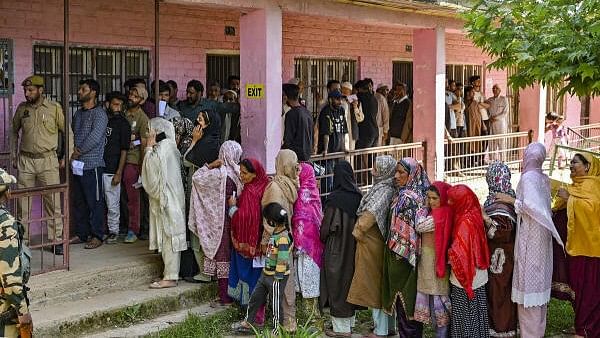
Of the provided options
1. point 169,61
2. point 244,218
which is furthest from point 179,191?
point 169,61

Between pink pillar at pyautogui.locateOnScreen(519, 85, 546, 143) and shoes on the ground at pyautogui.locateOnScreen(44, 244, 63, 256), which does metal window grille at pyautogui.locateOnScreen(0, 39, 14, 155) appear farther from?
pink pillar at pyautogui.locateOnScreen(519, 85, 546, 143)

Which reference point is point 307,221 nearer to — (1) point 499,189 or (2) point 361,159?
(1) point 499,189

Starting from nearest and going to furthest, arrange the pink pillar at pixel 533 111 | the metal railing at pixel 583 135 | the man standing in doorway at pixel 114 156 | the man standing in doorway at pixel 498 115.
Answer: the man standing in doorway at pixel 114 156 → the man standing in doorway at pixel 498 115 → the pink pillar at pixel 533 111 → the metal railing at pixel 583 135

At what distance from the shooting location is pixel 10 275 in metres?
4.78

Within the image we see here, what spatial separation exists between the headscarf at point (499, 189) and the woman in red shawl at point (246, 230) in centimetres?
195

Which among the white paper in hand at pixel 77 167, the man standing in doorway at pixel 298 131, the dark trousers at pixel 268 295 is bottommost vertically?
the dark trousers at pixel 268 295

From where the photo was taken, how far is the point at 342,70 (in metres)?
13.3

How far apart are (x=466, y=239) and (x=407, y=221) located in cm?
48

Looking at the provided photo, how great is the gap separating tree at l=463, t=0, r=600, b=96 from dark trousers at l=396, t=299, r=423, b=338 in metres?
2.05

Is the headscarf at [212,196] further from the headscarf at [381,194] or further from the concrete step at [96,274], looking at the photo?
the headscarf at [381,194]

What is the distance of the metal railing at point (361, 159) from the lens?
32.8ft

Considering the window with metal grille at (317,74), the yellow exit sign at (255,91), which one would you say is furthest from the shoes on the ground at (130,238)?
the window with metal grille at (317,74)

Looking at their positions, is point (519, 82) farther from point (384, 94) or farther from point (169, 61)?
point (384, 94)

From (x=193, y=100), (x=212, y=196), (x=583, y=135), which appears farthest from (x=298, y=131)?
(x=583, y=135)
